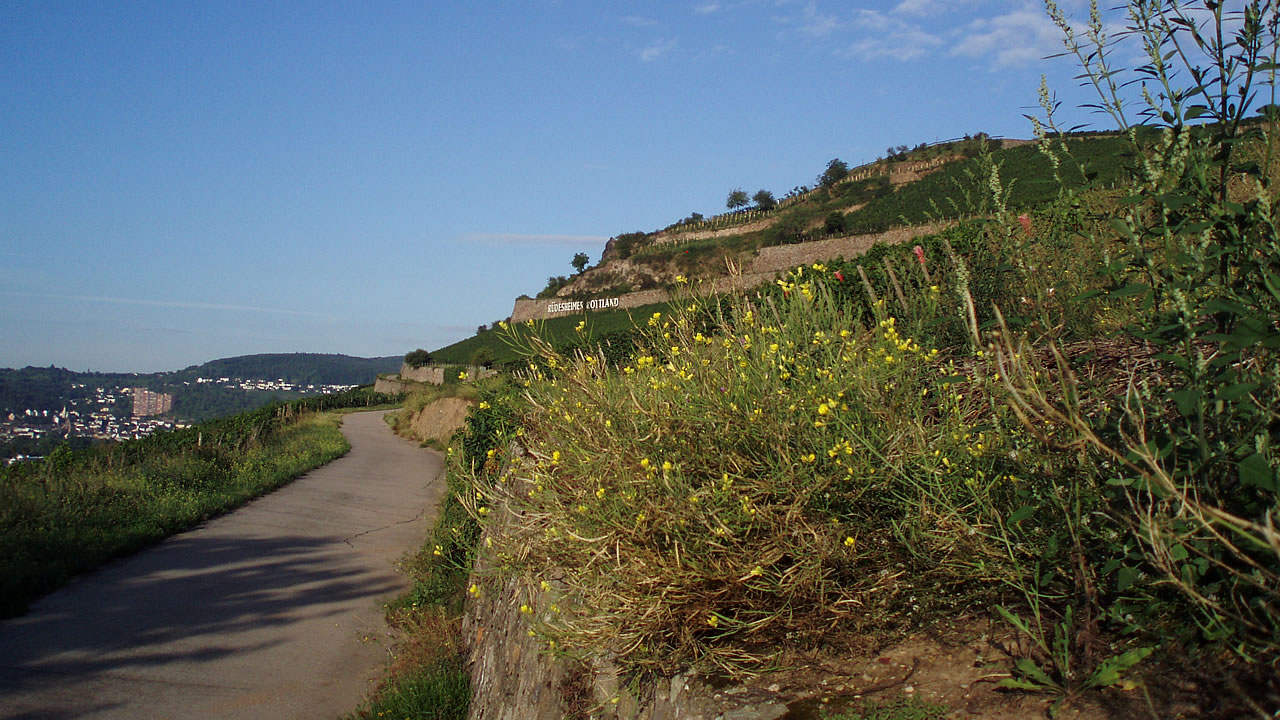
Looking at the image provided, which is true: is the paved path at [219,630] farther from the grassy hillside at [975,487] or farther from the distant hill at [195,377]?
the distant hill at [195,377]

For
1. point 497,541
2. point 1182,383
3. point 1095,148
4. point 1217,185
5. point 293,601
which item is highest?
point 1095,148

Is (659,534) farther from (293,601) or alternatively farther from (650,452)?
(293,601)

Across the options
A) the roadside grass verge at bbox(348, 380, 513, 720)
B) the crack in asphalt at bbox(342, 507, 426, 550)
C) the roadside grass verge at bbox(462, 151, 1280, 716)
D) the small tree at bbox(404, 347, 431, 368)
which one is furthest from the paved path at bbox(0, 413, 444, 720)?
the small tree at bbox(404, 347, 431, 368)

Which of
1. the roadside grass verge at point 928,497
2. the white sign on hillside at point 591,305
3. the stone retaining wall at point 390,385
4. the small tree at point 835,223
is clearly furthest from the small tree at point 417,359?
the roadside grass verge at point 928,497

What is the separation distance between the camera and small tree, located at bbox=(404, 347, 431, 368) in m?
55.6

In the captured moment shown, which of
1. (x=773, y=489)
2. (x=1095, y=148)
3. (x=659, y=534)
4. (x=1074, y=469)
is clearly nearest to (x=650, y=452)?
(x=659, y=534)

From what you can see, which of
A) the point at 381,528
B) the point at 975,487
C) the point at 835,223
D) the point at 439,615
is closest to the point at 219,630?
the point at 439,615

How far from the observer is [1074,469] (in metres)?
2.13

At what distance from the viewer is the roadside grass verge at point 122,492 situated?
25.4ft

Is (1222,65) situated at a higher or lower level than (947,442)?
higher

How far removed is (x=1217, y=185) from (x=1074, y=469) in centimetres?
84

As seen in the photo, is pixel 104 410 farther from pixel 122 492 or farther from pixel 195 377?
pixel 122 492

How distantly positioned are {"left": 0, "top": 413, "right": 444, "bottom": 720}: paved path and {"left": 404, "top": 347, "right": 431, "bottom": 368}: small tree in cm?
4581

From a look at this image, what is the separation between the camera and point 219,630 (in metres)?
6.64
